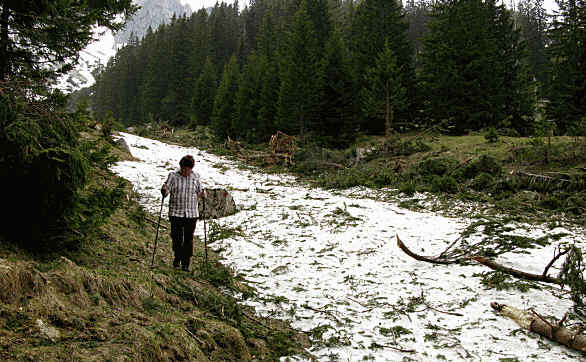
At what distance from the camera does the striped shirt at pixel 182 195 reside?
16.7 feet

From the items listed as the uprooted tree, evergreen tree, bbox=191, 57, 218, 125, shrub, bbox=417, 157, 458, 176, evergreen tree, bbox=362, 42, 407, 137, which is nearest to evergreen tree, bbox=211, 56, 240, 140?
evergreen tree, bbox=191, 57, 218, 125

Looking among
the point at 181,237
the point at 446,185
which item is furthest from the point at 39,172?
the point at 446,185

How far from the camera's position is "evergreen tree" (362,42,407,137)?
21578mm

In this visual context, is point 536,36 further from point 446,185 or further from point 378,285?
point 378,285

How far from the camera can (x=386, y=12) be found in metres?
28.1

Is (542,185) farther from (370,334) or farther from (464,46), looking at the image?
(464,46)

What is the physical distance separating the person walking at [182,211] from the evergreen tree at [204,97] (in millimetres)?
42502

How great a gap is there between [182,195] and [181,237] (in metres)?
0.70

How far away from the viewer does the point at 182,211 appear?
5.09 m

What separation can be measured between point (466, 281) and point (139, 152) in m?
17.5

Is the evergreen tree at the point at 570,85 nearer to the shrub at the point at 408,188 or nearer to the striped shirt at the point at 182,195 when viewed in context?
the shrub at the point at 408,188

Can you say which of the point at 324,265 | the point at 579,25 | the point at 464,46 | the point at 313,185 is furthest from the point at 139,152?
the point at 579,25

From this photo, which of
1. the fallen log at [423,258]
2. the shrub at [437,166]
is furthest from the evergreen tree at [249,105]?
the fallen log at [423,258]

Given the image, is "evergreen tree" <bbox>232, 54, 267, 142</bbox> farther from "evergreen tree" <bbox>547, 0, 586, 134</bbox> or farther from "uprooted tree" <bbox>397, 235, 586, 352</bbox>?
"uprooted tree" <bbox>397, 235, 586, 352</bbox>
